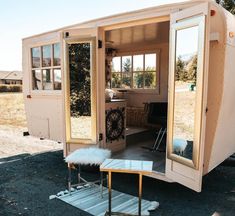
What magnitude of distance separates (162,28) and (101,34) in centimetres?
119

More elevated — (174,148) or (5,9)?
(5,9)

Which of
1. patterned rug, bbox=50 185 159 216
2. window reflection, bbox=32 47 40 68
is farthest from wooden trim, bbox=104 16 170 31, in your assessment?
patterned rug, bbox=50 185 159 216

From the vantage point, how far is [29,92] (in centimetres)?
528

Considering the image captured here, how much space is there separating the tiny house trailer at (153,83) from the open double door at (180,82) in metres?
0.01

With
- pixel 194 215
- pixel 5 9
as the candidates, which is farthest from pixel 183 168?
pixel 5 9

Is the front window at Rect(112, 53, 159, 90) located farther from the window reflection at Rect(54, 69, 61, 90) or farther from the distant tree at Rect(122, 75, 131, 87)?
the window reflection at Rect(54, 69, 61, 90)

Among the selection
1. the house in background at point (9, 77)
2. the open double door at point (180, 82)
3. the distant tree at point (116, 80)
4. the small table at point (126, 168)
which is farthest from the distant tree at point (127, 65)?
the house in background at point (9, 77)

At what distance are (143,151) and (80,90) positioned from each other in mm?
1615

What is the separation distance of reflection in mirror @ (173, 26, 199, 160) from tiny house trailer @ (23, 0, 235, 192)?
12 millimetres

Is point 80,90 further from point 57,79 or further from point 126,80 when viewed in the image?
point 126,80

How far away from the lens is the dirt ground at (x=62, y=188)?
292cm

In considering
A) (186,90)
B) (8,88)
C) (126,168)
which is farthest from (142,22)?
(8,88)

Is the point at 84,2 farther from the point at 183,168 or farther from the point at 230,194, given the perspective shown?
the point at 230,194

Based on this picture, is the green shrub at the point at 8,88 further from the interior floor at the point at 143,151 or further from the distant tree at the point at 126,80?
the interior floor at the point at 143,151
